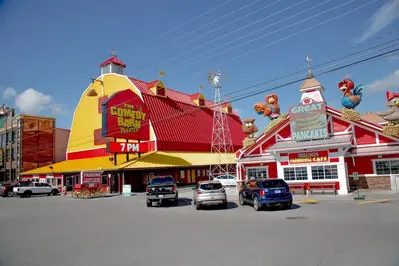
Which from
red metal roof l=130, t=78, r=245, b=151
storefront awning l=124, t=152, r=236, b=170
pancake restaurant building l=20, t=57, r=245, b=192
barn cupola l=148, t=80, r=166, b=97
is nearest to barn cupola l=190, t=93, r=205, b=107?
pancake restaurant building l=20, t=57, r=245, b=192

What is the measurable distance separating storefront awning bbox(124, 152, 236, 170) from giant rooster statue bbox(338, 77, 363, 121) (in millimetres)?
21031

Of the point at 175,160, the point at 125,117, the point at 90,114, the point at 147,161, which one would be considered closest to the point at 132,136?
the point at 125,117

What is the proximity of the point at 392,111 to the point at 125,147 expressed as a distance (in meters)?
28.1

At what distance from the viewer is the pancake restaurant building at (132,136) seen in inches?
1435

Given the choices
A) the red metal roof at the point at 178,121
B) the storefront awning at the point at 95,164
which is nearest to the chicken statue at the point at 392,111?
the storefront awning at the point at 95,164

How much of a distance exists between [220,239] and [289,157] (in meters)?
17.9

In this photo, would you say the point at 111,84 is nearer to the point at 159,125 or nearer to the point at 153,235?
the point at 159,125

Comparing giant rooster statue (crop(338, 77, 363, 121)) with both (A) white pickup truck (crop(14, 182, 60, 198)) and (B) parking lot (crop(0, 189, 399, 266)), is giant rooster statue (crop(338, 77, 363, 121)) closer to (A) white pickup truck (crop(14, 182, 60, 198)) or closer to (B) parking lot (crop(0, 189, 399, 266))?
(B) parking lot (crop(0, 189, 399, 266))

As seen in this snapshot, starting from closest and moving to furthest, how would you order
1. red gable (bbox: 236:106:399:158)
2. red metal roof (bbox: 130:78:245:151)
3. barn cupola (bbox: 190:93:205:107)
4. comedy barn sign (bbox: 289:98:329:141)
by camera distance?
red gable (bbox: 236:106:399:158) → comedy barn sign (bbox: 289:98:329:141) → red metal roof (bbox: 130:78:245:151) → barn cupola (bbox: 190:93:205:107)

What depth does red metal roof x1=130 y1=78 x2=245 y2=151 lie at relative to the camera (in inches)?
1713

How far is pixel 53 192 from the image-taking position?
3844 centimetres

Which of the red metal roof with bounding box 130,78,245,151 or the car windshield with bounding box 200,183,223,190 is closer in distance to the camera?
the car windshield with bounding box 200,183,223,190

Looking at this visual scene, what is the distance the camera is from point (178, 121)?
47.8m

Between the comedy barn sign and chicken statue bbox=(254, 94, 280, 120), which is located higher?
chicken statue bbox=(254, 94, 280, 120)
